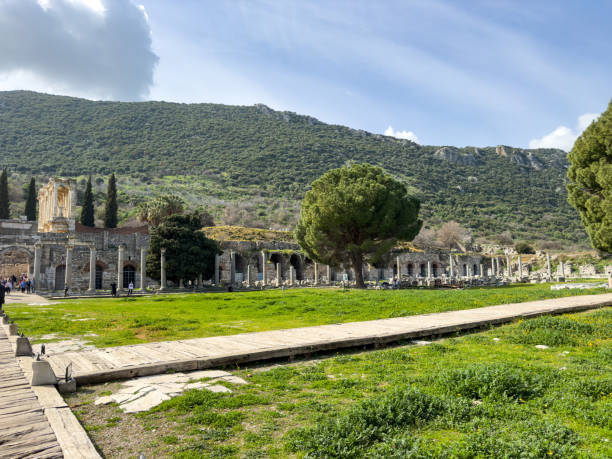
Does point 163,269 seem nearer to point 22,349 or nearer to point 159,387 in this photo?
point 22,349

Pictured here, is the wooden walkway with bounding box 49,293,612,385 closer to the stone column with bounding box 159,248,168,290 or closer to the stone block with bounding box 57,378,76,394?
the stone block with bounding box 57,378,76,394

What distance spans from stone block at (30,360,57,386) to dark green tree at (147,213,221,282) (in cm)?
3125

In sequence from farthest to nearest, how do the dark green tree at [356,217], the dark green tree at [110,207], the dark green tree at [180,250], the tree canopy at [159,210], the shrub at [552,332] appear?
1. the dark green tree at [110,207]
2. the tree canopy at [159,210]
3. the dark green tree at [180,250]
4. the dark green tree at [356,217]
5. the shrub at [552,332]

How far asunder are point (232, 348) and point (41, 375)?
2.87 m

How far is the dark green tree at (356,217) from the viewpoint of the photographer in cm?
2880

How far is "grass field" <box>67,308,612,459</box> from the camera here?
3363 millimetres

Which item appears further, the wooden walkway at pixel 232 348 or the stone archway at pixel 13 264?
the stone archway at pixel 13 264

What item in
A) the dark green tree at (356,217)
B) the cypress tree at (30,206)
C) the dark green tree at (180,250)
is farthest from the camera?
the cypress tree at (30,206)

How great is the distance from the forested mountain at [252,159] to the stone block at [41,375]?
2498 inches

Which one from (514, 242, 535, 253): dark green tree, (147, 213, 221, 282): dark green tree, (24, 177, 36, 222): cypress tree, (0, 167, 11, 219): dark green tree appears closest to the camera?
(147, 213, 221, 282): dark green tree

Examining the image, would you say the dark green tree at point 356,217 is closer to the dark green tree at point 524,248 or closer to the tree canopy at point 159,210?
the tree canopy at point 159,210

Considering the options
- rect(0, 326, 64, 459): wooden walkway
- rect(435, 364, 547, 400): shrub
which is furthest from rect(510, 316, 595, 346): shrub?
rect(0, 326, 64, 459): wooden walkway

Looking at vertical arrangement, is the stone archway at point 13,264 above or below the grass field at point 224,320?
above

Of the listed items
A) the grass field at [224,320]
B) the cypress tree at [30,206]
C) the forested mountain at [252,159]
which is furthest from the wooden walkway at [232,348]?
the forested mountain at [252,159]
